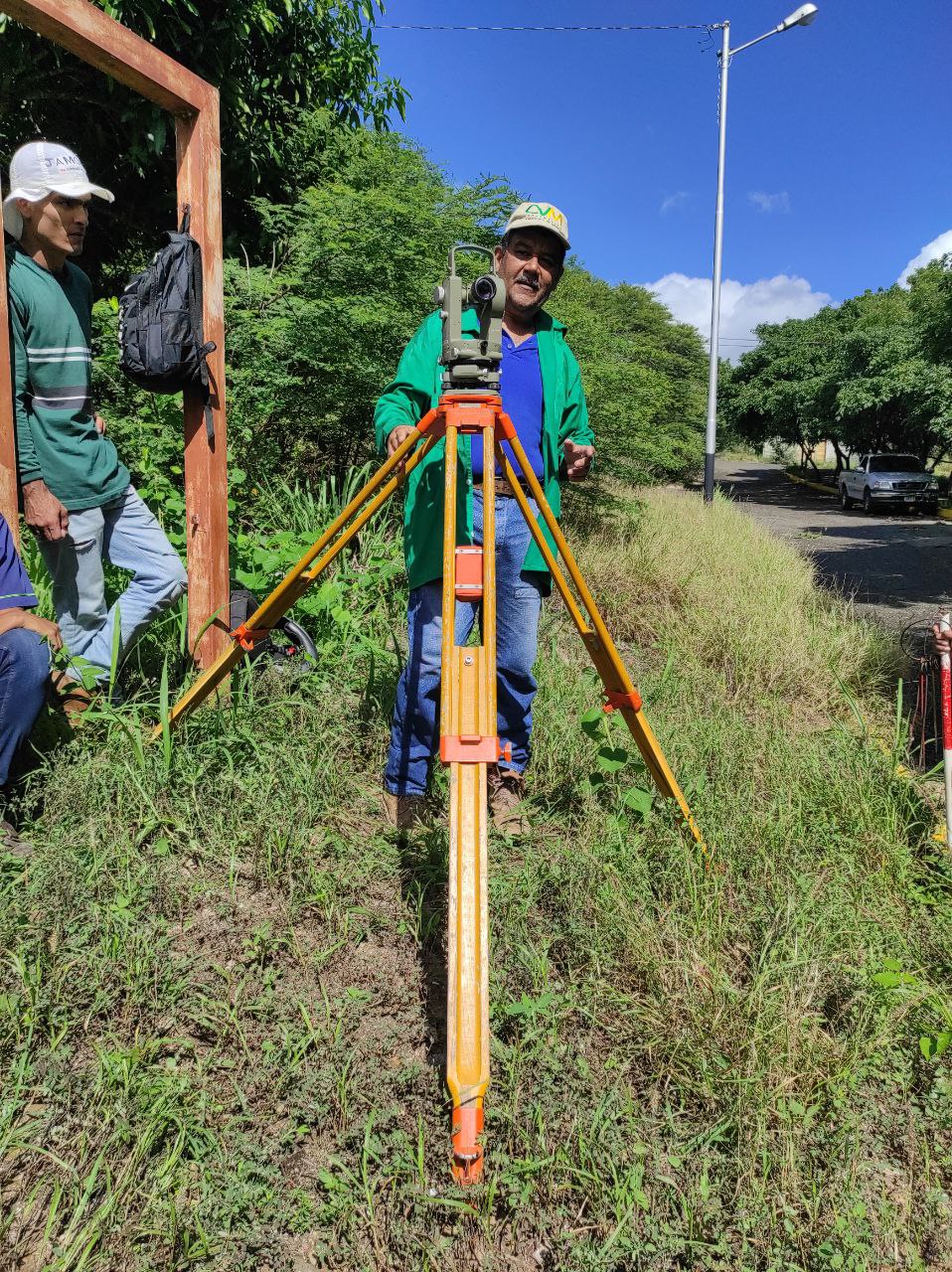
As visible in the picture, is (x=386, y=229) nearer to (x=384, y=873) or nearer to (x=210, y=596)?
(x=210, y=596)

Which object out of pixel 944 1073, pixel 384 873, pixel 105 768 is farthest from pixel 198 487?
pixel 944 1073

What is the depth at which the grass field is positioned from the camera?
60.4 inches

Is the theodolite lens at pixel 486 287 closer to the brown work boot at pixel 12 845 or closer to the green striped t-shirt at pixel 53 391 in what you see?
the green striped t-shirt at pixel 53 391

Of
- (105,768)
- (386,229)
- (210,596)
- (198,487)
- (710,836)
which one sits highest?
(386,229)

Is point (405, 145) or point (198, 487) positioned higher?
point (405, 145)

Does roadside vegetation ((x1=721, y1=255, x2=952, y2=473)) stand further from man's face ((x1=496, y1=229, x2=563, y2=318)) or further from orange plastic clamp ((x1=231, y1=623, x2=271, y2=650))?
orange plastic clamp ((x1=231, y1=623, x2=271, y2=650))

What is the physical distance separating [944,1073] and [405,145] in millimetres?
6882

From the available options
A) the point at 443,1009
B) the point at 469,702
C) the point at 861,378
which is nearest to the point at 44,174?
the point at 469,702

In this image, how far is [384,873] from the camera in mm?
2477

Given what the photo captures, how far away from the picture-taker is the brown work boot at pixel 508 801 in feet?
8.91

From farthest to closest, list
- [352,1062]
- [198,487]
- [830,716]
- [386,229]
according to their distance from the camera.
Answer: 1. [386,229]
2. [830,716]
3. [198,487]
4. [352,1062]

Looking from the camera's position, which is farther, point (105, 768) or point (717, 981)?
point (105, 768)

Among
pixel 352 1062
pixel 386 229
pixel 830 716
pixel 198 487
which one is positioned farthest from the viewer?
pixel 386 229

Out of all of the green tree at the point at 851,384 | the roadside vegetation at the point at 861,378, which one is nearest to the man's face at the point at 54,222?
the roadside vegetation at the point at 861,378
